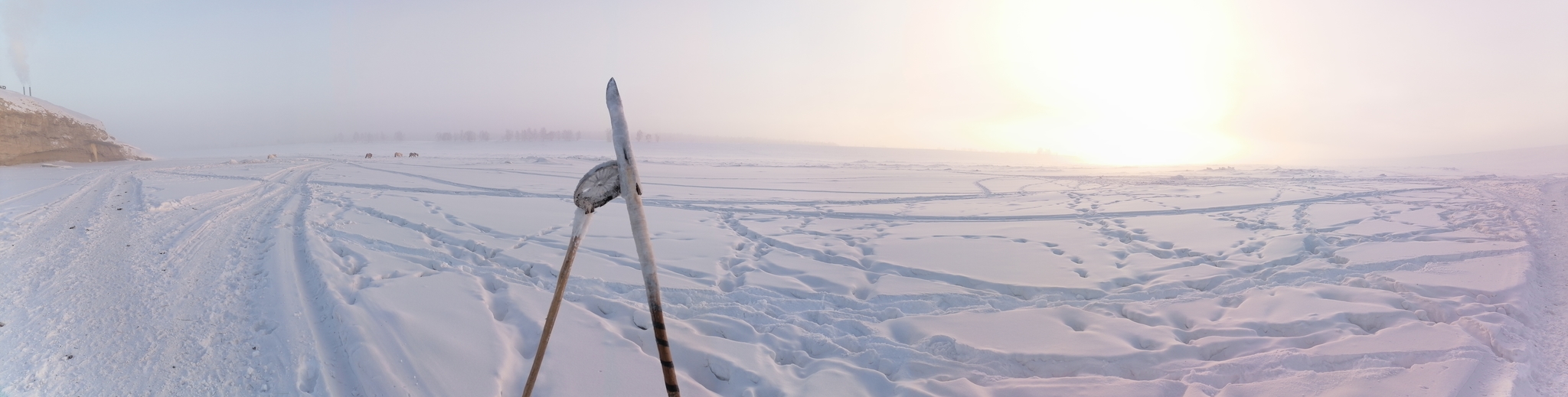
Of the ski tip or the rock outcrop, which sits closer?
the ski tip

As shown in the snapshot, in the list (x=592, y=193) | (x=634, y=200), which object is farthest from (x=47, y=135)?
(x=634, y=200)

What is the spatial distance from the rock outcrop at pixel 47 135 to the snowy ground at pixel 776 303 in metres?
12.7

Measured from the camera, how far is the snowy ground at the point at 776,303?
2.98 metres

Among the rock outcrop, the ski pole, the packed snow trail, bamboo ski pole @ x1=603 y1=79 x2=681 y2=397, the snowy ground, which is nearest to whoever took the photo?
bamboo ski pole @ x1=603 y1=79 x2=681 y2=397

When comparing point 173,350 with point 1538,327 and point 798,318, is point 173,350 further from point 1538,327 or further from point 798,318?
point 1538,327

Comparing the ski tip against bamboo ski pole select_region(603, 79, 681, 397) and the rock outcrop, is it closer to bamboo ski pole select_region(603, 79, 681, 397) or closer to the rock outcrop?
bamboo ski pole select_region(603, 79, 681, 397)

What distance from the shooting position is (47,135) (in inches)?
684

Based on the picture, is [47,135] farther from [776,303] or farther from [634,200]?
[634,200]

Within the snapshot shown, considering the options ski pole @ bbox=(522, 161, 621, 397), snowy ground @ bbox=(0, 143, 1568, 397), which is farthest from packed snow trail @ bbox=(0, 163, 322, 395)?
ski pole @ bbox=(522, 161, 621, 397)

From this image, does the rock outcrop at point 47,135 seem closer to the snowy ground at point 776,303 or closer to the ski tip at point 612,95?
the snowy ground at point 776,303

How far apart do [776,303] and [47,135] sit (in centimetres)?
2524

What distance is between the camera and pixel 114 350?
9.67 ft

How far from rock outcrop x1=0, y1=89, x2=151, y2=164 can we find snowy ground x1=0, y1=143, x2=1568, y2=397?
12723 mm

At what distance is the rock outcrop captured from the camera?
16.0 m
